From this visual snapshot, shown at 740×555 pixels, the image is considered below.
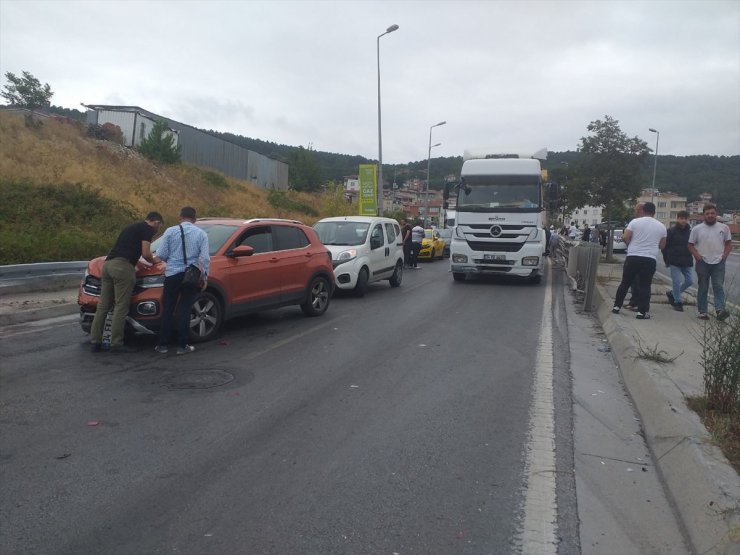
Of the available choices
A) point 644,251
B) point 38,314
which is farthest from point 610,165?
point 38,314

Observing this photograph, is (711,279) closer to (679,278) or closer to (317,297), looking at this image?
(679,278)

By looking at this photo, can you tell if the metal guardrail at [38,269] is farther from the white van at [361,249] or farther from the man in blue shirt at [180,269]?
the white van at [361,249]

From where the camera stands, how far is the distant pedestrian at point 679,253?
34.6 feet

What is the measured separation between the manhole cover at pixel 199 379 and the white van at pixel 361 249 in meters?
6.45

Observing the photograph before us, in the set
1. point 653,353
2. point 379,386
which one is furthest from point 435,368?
point 653,353

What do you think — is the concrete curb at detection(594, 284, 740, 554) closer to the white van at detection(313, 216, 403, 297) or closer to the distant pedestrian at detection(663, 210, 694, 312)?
the distant pedestrian at detection(663, 210, 694, 312)

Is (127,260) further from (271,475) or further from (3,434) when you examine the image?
(271,475)

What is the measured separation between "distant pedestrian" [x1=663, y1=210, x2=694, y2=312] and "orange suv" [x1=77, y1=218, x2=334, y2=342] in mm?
5908

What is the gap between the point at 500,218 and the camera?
16.7 meters

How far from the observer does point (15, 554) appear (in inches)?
126

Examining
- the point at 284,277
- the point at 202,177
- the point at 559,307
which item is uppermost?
the point at 202,177

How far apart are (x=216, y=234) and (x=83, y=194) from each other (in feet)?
43.5

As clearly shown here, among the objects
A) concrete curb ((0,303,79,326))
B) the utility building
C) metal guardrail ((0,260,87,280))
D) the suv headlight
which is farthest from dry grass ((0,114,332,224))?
the suv headlight

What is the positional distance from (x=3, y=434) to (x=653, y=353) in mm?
6495
